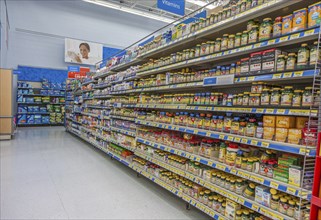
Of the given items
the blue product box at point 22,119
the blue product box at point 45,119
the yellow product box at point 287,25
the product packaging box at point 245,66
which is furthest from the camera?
the blue product box at point 45,119

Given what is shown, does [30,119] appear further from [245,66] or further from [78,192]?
[245,66]

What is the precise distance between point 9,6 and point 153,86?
1188 cm

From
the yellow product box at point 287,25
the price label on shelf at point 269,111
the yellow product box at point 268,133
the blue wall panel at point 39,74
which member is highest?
the blue wall panel at point 39,74

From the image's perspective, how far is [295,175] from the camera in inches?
68.9

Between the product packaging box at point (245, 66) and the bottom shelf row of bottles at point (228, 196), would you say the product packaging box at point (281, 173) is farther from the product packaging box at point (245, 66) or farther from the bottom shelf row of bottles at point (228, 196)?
the product packaging box at point (245, 66)

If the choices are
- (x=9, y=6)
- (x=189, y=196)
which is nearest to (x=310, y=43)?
(x=189, y=196)

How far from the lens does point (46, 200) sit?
3232mm

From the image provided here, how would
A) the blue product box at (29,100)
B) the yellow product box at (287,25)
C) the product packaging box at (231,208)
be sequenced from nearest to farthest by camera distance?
1. the yellow product box at (287,25)
2. the product packaging box at (231,208)
3. the blue product box at (29,100)

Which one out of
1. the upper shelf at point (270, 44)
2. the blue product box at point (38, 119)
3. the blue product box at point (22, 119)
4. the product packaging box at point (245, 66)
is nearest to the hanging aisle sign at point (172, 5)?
the upper shelf at point (270, 44)

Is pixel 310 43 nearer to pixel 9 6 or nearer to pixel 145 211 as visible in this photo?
pixel 145 211

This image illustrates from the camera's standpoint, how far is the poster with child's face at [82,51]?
1266 cm

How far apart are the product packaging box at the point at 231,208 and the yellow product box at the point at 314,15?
1771 millimetres

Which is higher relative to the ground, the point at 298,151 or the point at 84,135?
the point at 298,151

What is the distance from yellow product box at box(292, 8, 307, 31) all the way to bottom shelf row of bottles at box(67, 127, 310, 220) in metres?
1.33
